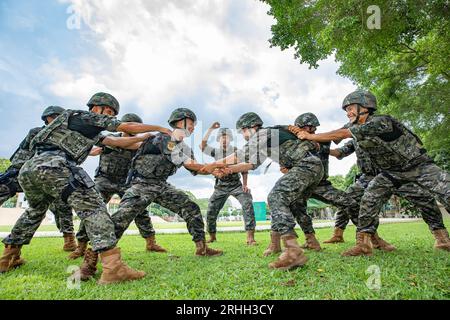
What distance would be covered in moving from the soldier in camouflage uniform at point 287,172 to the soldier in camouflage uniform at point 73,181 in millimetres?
1468

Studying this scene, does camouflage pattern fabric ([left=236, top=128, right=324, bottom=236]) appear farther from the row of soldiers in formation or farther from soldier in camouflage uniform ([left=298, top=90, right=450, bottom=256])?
soldier in camouflage uniform ([left=298, top=90, right=450, bottom=256])

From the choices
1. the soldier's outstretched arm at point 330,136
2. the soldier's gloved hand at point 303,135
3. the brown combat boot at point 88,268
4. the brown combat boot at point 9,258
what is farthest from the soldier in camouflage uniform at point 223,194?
the brown combat boot at point 9,258

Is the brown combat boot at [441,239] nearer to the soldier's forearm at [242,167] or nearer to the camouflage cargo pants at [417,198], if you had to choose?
the camouflage cargo pants at [417,198]

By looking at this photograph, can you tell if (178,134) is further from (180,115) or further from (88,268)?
(88,268)

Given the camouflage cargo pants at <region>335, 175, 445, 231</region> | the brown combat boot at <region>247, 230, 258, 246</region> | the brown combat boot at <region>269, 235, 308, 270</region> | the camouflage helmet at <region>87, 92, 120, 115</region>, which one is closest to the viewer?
the brown combat boot at <region>269, 235, 308, 270</region>

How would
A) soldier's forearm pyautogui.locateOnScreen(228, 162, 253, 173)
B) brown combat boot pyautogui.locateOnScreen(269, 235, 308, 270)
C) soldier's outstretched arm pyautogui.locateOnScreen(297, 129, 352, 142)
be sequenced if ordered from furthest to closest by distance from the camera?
soldier's forearm pyautogui.locateOnScreen(228, 162, 253, 173)
soldier's outstretched arm pyautogui.locateOnScreen(297, 129, 352, 142)
brown combat boot pyautogui.locateOnScreen(269, 235, 308, 270)

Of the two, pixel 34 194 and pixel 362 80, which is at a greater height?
pixel 362 80

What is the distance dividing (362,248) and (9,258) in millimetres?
4934

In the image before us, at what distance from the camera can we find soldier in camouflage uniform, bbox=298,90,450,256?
4008 mm

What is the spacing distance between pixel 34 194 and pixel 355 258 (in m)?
4.37

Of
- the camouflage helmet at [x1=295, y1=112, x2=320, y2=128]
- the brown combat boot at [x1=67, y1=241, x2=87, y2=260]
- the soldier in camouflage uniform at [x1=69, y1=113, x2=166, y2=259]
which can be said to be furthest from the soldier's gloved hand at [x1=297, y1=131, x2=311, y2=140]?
the brown combat boot at [x1=67, y1=241, x2=87, y2=260]
